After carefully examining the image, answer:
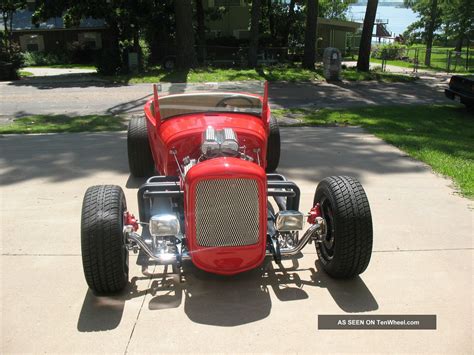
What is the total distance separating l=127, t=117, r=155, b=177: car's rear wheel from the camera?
6211 millimetres

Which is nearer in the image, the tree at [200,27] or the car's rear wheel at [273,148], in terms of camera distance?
the car's rear wheel at [273,148]

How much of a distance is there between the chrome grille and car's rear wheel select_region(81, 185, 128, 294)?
578 mm

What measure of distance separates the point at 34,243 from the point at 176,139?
165cm

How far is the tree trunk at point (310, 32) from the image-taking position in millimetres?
20927

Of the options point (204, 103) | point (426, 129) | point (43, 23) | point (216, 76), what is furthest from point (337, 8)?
point (204, 103)

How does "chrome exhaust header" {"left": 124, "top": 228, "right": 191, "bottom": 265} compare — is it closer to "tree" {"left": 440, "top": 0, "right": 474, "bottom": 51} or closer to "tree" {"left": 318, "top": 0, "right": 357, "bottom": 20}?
"tree" {"left": 440, "top": 0, "right": 474, "bottom": 51}

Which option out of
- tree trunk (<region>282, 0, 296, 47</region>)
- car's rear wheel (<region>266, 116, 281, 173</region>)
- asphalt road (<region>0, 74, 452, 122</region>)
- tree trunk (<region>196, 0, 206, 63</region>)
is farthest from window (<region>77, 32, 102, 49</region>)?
car's rear wheel (<region>266, 116, 281, 173</region>)

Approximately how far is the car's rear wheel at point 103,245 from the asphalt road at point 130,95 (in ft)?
30.9

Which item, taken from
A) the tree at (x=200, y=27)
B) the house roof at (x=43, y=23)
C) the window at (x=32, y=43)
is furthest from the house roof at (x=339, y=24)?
the window at (x=32, y=43)

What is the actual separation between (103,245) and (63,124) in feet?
26.4

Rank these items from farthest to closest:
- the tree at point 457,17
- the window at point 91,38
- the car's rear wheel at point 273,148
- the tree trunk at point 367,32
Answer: the window at point 91,38 → the tree at point 457,17 → the tree trunk at point 367,32 → the car's rear wheel at point 273,148

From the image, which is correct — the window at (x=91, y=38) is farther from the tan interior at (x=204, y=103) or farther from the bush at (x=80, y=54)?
the tan interior at (x=204, y=103)

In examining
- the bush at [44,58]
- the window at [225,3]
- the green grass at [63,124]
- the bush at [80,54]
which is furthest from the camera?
the bush at [80,54]

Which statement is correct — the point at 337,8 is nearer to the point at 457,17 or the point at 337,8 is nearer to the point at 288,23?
the point at 457,17
